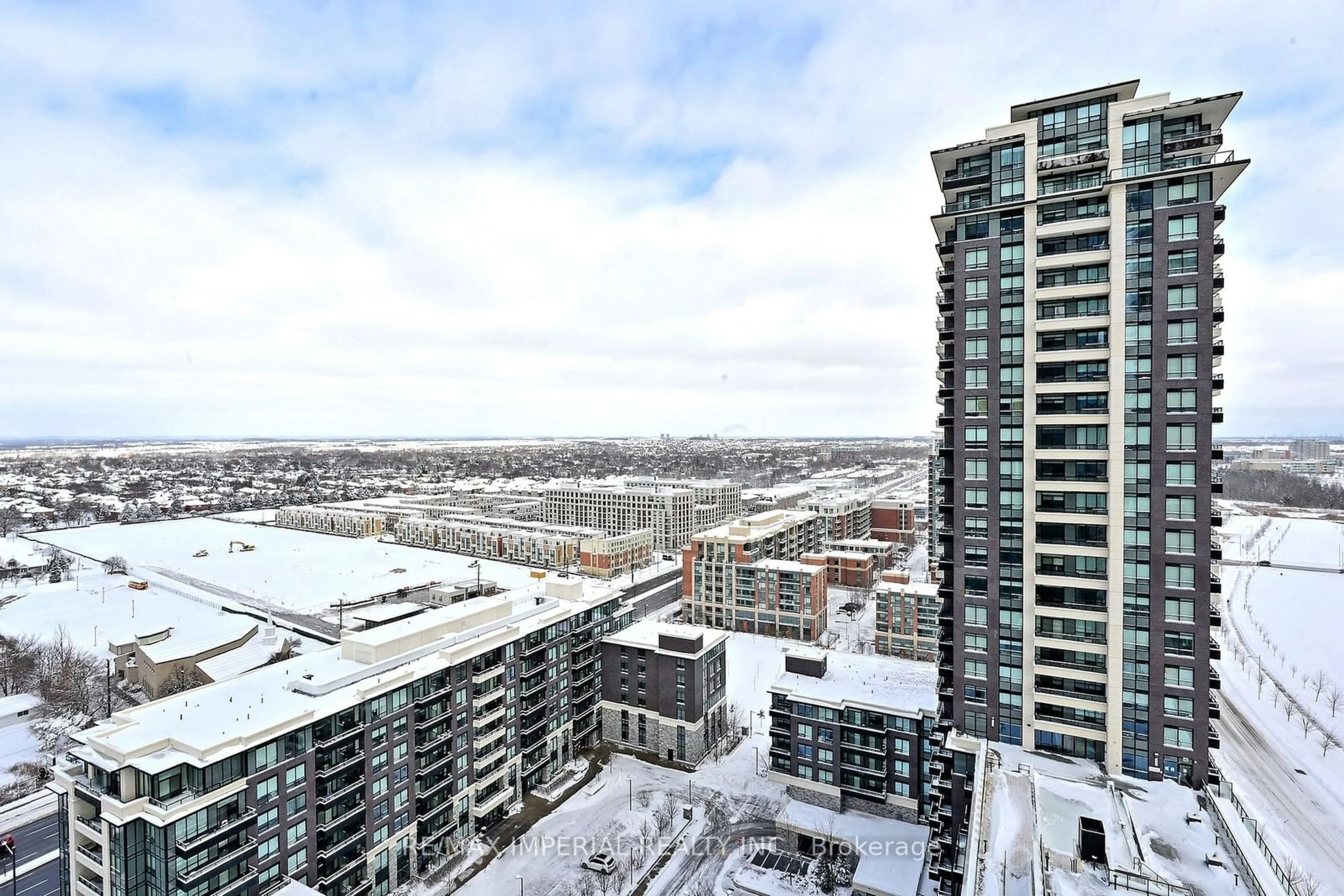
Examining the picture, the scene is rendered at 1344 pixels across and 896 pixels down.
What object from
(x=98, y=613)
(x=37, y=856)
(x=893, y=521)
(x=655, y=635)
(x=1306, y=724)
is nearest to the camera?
(x=37, y=856)

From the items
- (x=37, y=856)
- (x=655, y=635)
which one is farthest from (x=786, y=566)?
(x=37, y=856)

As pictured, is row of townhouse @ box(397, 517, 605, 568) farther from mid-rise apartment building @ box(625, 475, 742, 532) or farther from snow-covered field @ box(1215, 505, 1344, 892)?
snow-covered field @ box(1215, 505, 1344, 892)

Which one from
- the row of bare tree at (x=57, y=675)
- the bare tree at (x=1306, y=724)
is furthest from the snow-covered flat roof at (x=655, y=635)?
the bare tree at (x=1306, y=724)

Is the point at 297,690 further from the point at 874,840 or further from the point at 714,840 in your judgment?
the point at 874,840

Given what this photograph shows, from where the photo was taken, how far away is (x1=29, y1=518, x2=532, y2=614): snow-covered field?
80.4m

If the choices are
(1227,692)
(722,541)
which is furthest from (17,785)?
(1227,692)

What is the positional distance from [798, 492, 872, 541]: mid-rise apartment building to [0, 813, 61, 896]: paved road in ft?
265

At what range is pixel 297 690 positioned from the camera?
28.9m

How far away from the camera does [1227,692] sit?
50.7 meters

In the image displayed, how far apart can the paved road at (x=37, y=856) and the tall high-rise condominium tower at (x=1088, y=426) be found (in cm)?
4005

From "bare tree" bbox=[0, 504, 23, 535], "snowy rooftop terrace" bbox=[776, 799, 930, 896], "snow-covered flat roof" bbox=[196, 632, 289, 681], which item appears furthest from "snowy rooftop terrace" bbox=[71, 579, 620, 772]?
"bare tree" bbox=[0, 504, 23, 535]

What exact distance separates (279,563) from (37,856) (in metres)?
72.6

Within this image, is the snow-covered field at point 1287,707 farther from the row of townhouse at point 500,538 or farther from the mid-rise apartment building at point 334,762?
the row of townhouse at point 500,538

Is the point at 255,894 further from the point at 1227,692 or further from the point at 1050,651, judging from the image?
the point at 1227,692
